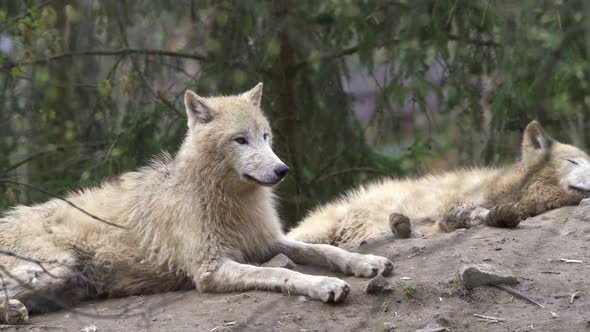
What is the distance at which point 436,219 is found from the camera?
24.5ft

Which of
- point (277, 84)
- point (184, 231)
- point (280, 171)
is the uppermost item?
point (277, 84)

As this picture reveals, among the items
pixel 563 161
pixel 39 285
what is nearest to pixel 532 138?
pixel 563 161

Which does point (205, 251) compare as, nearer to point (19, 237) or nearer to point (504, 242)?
point (19, 237)

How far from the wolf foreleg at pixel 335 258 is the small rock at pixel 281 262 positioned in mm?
169

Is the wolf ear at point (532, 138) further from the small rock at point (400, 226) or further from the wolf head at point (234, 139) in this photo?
the wolf head at point (234, 139)

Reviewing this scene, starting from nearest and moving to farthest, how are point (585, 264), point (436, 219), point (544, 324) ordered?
point (544, 324) → point (585, 264) → point (436, 219)

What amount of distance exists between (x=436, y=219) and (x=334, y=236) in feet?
3.28

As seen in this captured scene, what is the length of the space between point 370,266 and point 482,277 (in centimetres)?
81

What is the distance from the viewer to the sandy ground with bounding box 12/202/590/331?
15.2ft

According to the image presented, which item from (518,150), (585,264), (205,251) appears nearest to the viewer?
(585,264)

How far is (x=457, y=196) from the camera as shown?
25.1 ft

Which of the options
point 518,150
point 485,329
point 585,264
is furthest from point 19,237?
point 518,150

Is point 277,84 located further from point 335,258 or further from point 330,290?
point 330,290

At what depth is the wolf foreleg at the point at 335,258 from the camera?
5395 mm
